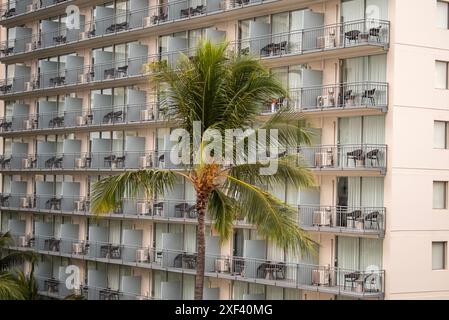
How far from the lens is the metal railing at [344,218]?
137ft

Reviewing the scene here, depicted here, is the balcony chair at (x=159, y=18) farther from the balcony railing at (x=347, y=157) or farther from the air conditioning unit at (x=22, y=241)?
the air conditioning unit at (x=22, y=241)

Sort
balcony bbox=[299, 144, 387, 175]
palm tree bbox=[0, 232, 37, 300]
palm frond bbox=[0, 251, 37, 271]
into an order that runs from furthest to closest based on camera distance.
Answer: palm frond bbox=[0, 251, 37, 271]
balcony bbox=[299, 144, 387, 175]
palm tree bbox=[0, 232, 37, 300]

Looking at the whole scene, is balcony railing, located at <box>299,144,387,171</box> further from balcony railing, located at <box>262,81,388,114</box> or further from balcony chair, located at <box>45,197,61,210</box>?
balcony chair, located at <box>45,197,61,210</box>

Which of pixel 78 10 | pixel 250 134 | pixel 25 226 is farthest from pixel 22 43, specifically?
pixel 250 134

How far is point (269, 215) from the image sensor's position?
27188 millimetres

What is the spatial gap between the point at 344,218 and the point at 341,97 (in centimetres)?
475

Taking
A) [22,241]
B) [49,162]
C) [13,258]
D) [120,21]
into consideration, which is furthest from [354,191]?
[22,241]

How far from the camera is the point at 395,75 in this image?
4153cm

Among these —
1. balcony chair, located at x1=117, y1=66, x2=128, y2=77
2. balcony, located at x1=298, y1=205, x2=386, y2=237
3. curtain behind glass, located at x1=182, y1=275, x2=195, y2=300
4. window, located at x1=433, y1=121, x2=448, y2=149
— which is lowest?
curtain behind glass, located at x1=182, y1=275, x2=195, y2=300

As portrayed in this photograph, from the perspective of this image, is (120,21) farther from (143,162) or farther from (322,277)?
(322,277)

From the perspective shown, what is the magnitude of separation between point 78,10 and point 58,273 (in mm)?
14489

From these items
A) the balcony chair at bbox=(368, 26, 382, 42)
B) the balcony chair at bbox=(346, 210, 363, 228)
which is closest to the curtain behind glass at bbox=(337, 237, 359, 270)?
the balcony chair at bbox=(346, 210, 363, 228)

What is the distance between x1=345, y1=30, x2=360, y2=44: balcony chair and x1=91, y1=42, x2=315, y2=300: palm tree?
1392 centimetres

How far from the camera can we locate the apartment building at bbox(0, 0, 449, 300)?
42.0 meters
